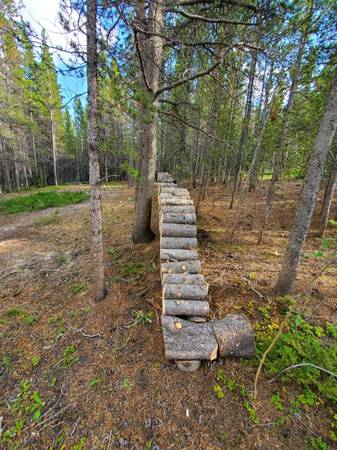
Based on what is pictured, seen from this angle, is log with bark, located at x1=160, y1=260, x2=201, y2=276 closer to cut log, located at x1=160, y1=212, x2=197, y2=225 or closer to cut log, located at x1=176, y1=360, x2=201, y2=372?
cut log, located at x1=160, y1=212, x2=197, y2=225

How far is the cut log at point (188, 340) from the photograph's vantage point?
2332mm

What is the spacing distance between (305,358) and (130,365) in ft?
6.83

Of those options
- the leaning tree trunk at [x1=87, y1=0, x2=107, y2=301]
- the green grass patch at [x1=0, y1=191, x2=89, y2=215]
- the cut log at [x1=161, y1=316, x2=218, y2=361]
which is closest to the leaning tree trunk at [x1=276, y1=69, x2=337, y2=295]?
the cut log at [x1=161, y1=316, x2=218, y2=361]

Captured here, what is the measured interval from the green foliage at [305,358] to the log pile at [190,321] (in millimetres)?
283

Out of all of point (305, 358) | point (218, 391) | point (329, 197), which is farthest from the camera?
point (329, 197)

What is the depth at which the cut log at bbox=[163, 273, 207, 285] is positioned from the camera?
306 cm

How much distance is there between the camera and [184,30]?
4.20 metres

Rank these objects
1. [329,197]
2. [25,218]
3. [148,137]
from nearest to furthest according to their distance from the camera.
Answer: [148,137] < [329,197] < [25,218]

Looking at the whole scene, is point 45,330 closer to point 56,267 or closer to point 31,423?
point 31,423

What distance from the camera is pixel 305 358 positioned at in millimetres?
2377

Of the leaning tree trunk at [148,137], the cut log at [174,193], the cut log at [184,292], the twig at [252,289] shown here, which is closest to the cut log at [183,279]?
the cut log at [184,292]

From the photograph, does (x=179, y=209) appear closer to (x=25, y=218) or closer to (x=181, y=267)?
(x=181, y=267)

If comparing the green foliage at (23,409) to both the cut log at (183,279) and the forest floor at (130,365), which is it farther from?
the cut log at (183,279)

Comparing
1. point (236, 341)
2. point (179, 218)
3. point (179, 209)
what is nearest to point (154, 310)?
point (236, 341)
